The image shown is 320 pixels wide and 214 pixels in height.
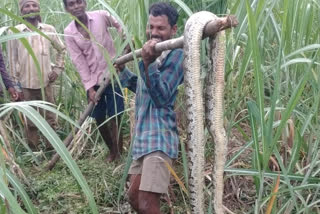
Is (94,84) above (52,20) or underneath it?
underneath

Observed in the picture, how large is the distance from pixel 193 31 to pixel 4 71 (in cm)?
180

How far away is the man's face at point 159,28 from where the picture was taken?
1600 mm

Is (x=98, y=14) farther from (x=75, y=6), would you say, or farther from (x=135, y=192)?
(x=135, y=192)

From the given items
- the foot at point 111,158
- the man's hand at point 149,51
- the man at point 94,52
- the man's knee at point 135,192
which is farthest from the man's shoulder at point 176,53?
the foot at point 111,158

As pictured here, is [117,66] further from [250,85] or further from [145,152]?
[250,85]

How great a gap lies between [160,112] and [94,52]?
1025 mm

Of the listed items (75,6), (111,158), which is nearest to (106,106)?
(111,158)

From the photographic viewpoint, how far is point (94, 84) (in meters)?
2.54

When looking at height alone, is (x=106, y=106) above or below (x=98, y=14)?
below

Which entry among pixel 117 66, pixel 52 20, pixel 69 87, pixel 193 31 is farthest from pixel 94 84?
pixel 193 31

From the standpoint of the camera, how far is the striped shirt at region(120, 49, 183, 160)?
5.33ft

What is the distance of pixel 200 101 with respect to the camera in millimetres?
1302

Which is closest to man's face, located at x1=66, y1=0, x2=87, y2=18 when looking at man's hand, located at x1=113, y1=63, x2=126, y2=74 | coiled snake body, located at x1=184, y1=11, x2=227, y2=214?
man's hand, located at x1=113, y1=63, x2=126, y2=74

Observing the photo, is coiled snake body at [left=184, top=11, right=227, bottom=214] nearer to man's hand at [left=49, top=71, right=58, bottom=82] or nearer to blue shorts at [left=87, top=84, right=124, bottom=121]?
blue shorts at [left=87, top=84, right=124, bottom=121]
